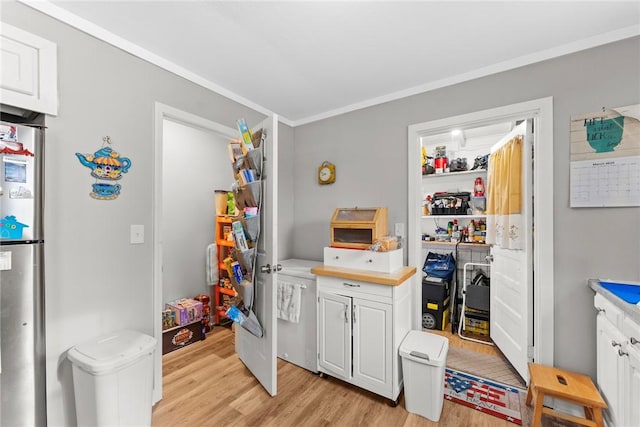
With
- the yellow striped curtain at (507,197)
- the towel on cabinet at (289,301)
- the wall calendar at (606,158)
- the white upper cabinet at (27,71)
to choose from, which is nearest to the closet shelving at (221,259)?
the towel on cabinet at (289,301)

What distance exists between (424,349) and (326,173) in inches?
73.1

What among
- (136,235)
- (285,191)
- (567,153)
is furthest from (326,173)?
(567,153)

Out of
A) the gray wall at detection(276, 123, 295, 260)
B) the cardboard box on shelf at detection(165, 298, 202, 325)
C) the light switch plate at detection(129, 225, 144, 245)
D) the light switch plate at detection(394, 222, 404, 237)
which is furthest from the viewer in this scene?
the gray wall at detection(276, 123, 295, 260)

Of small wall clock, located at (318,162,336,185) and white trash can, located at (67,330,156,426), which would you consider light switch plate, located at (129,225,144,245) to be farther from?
small wall clock, located at (318,162,336,185)

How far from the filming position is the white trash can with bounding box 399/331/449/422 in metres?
1.73

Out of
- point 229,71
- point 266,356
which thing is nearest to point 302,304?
point 266,356

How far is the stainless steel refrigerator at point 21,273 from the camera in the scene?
51.8 inches

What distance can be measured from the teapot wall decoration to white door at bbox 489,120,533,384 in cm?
291

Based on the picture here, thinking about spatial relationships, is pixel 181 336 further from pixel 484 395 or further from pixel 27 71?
pixel 484 395

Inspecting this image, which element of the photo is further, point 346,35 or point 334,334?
point 334,334

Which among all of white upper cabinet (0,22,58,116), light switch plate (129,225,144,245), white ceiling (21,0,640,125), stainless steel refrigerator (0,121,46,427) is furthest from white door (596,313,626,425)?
white upper cabinet (0,22,58,116)

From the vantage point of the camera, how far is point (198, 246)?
341 centimetres

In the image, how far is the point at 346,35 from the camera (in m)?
1.76

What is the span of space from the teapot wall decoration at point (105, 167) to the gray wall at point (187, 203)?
1245mm
